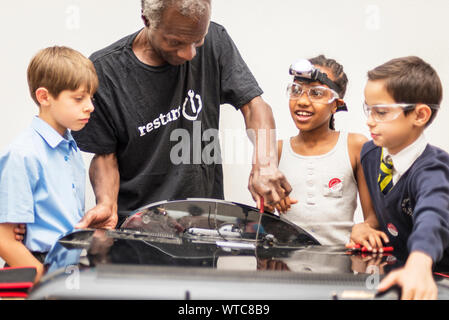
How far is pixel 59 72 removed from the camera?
1.08m

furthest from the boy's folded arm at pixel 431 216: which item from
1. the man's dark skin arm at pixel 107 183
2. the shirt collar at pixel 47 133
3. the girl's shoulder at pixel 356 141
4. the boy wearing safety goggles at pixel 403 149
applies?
the shirt collar at pixel 47 133

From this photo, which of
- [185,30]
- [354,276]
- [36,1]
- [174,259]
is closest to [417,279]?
[354,276]

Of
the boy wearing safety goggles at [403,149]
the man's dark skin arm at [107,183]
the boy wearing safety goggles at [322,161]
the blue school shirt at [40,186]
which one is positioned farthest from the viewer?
the boy wearing safety goggles at [322,161]

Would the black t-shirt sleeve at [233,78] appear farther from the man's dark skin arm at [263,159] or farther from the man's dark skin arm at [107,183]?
the man's dark skin arm at [107,183]

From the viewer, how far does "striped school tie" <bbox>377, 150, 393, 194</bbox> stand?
3.24 feet

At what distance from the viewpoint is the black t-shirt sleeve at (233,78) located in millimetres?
1275

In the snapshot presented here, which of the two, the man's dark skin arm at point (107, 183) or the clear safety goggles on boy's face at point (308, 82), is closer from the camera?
the man's dark skin arm at point (107, 183)

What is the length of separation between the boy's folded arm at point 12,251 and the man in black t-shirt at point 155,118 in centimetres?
24

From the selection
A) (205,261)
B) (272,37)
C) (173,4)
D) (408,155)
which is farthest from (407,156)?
(272,37)

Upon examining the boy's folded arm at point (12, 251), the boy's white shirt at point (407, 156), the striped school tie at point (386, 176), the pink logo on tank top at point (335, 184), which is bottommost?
the boy's folded arm at point (12, 251)

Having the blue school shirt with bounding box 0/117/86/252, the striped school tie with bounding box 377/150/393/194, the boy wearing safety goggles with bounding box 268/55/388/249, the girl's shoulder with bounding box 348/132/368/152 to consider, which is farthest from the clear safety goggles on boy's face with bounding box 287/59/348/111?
the blue school shirt with bounding box 0/117/86/252

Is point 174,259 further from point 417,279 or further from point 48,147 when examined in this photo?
point 48,147

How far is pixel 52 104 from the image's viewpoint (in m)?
1.09

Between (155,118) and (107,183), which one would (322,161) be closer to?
(155,118)
